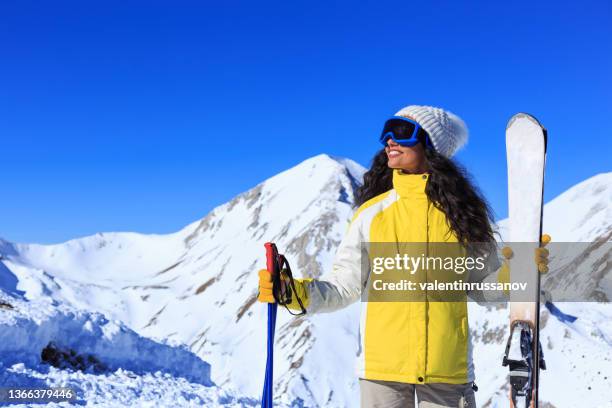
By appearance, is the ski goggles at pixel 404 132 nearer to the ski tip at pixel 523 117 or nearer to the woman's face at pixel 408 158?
the woman's face at pixel 408 158

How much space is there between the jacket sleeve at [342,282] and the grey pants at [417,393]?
555 millimetres

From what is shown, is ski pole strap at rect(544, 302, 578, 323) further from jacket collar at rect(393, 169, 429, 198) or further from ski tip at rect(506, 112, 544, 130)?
jacket collar at rect(393, 169, 429, 198)

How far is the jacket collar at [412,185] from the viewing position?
3756 millimetres

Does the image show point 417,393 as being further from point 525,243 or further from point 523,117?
point 523,117

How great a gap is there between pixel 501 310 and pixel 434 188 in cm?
3772

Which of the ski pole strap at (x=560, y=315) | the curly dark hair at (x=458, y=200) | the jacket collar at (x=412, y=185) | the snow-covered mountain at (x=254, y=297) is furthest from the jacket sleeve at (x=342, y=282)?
the ski pole strap at (x=560, y=315)

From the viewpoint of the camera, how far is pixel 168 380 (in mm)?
11250

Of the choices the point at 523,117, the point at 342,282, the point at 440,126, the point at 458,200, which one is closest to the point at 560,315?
the point at 523,117

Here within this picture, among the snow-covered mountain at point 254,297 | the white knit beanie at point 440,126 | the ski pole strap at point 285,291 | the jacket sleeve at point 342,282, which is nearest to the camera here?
the ski pole strap at point 285,291

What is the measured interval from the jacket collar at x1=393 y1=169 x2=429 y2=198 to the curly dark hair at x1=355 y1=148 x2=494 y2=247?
1.4 inches

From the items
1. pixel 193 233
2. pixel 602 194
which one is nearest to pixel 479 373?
pixel 602 194

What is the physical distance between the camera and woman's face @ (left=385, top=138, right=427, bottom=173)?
12.6 feet

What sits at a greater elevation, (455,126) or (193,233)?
(193,233)

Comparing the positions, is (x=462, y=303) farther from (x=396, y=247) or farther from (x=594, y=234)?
(x=594, y=234)
